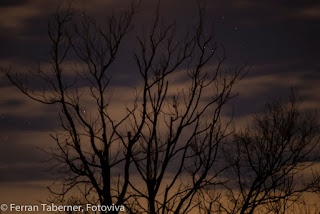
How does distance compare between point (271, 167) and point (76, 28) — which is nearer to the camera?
point (76, 28)

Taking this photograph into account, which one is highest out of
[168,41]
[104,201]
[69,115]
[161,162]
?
[168,41]

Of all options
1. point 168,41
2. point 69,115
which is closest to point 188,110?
point 168,41

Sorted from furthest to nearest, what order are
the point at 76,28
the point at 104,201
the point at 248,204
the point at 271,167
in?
1. the point at 271,167
2. the point at 248,204
3. the point at 76,28
4. the point at 104,201

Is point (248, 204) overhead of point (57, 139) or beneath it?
beneath

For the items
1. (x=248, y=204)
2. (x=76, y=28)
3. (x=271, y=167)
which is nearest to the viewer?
(x=76, y=28)

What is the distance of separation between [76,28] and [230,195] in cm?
872

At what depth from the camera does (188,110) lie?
13016mm

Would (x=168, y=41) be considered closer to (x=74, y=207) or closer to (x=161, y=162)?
(x=161, y=162)

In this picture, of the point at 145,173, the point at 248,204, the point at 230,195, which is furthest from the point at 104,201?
the point at 230,195

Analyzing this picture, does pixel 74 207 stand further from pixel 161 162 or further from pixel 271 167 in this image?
pixel 271 167

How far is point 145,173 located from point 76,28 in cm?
398

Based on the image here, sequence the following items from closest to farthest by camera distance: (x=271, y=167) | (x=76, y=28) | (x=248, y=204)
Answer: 1. (x=76, y=28)
2. (x=248, y=204)
3. (x=271, y=167)

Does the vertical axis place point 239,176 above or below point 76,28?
below

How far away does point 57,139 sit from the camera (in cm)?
1283
